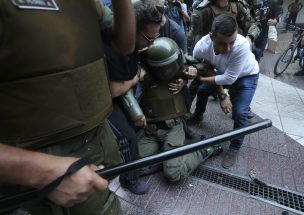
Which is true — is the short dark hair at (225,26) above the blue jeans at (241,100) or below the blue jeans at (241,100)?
above

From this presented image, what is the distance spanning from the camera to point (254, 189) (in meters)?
2.96

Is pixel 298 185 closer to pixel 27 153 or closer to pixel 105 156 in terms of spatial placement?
pixel 105 156

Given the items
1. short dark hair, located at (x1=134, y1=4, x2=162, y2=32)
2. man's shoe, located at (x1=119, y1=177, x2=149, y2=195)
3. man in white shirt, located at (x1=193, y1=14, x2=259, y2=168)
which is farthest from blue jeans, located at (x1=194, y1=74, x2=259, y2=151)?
short dark hair, located at (x1=134, y1=4, x2=162, y2=32)

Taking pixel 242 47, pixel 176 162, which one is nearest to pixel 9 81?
pixel 176 162

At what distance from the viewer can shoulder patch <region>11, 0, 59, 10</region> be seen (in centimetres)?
97

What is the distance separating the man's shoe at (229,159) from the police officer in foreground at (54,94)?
7.08ft

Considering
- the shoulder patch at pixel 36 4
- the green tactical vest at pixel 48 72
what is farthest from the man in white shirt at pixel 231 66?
→ the shoulder patch at pixel 36 4

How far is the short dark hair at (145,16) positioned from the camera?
97.1 inches

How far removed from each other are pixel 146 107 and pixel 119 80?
783 millimetres

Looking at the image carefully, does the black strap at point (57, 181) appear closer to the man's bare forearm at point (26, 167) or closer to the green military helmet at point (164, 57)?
the man's bare forearm at point (26, 167)

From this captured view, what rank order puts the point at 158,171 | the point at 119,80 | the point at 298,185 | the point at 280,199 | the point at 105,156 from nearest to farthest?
the point at 105,156 < the point at 119,80 < the point at 280,199 < the point at 298,185 < the point at 158,171

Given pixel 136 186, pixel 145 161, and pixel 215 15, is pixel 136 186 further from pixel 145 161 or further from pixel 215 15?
pixel 215 15

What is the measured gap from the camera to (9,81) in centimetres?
104

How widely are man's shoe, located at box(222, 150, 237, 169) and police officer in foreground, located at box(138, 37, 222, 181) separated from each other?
0.54ft
